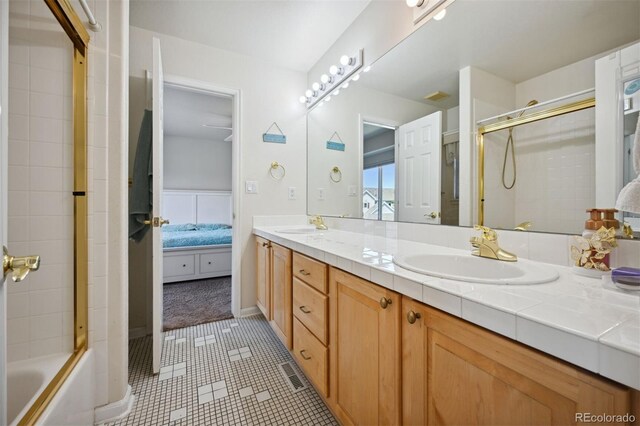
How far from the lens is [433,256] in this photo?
1112 millimetres

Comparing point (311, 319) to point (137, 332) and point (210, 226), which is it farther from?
point (210, 226)

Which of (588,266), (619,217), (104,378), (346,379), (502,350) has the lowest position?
(104,378)

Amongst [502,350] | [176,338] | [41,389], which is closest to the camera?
[502,350]

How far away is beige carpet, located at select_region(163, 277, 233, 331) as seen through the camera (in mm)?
2299

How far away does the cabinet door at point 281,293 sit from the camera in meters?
1.57

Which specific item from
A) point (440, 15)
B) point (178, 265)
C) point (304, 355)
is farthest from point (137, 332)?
point (440, 15)

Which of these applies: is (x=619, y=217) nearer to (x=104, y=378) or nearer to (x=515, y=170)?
(x=515, y=170)

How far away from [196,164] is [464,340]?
536 centimetres

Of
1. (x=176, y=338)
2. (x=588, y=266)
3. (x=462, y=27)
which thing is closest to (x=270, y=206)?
(x=176, y=338)

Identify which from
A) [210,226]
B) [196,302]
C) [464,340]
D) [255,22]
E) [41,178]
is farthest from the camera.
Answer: [210,226]

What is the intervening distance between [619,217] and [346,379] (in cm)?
107

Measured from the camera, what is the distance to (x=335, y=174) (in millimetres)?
2355

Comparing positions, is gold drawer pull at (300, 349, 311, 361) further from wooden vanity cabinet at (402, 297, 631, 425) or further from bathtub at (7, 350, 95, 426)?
bathtub at (7, 350, 95, 426)

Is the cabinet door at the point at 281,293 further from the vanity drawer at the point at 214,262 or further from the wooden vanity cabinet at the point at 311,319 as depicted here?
the vanity drawer at the point at 214,262
